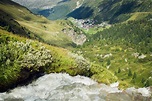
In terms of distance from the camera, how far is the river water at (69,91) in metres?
32.1

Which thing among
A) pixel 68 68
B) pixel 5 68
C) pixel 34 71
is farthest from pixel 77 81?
pixel 5 68

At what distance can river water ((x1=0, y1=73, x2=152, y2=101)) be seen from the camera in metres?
32.1

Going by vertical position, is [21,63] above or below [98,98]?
above

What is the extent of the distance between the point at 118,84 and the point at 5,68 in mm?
15565

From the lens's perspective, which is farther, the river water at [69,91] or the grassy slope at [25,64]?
the grassy slope at [25,64]

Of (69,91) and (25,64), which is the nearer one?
(69,91)

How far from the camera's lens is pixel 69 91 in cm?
3400

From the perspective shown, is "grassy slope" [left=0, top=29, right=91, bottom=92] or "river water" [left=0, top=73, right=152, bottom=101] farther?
"grassy slope" [left=0, top=29, right=91, bottom=92]

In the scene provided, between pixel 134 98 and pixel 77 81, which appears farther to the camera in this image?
pixel 77 81

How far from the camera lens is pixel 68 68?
39.5m

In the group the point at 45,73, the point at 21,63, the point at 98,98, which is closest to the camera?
the point at 98,98

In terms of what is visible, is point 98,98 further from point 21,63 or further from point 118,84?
point 21,63

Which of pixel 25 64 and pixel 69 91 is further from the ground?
pixel 25 64

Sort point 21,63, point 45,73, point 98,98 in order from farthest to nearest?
point 45,73 < point 21,63 < point 98,98
